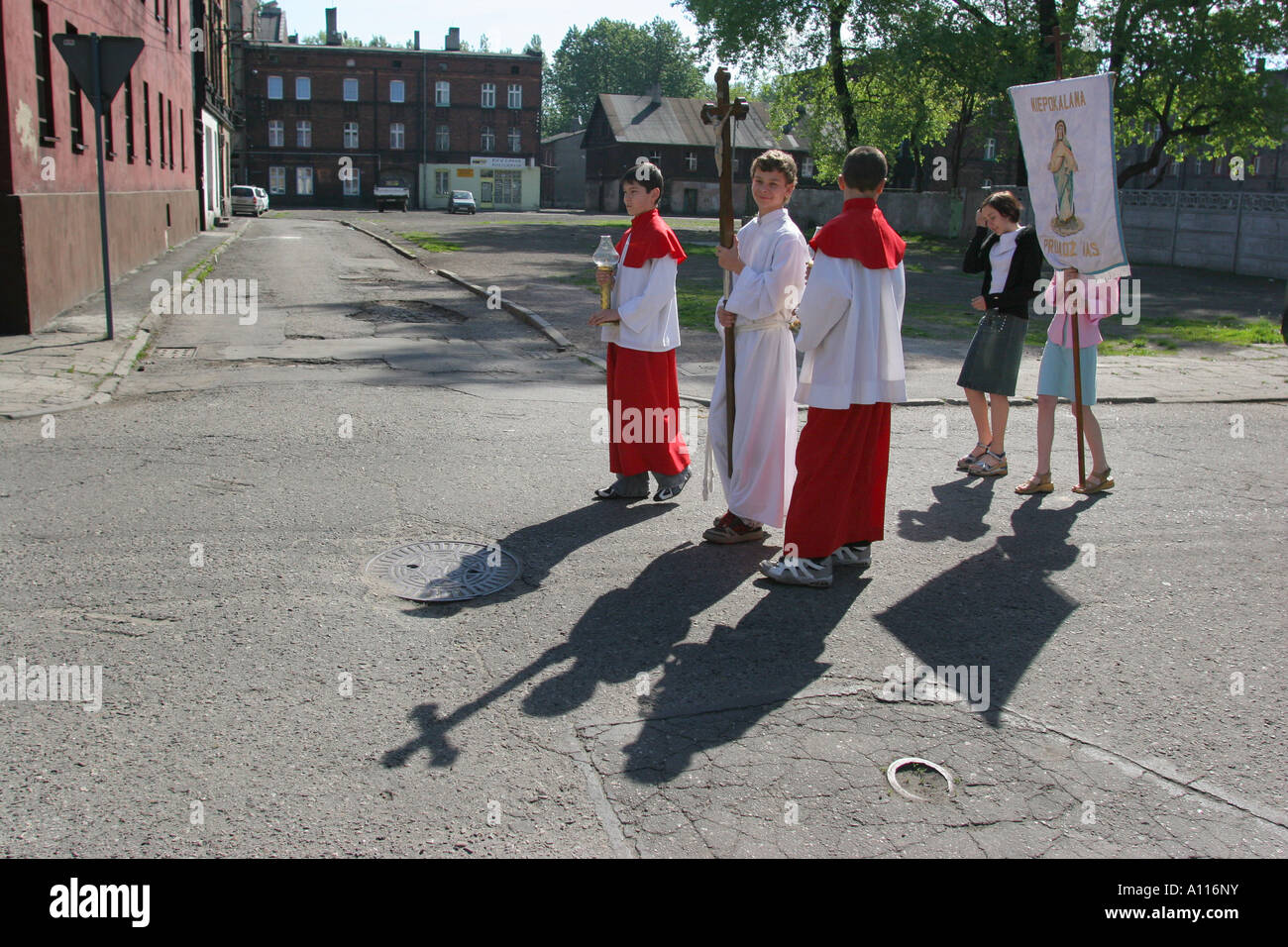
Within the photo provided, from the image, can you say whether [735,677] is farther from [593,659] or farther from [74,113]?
[74,113]

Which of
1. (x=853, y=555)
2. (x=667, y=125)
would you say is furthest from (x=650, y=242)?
(x=667, y=125)

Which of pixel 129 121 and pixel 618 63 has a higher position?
pixel 618 63

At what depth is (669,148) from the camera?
3157 inches

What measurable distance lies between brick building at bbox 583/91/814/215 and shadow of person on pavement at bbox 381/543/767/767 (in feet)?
244

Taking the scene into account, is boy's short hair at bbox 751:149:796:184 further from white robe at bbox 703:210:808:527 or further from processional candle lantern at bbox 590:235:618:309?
processional candle lantern at bbox 590:235:618:309

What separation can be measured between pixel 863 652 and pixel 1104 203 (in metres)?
4.03

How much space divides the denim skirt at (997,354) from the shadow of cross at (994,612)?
1568 mm

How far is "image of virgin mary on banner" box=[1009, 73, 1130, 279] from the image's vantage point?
22.4ft

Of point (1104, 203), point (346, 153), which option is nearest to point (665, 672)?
point (1104, 203)

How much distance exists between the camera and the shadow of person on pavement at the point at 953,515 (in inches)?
246

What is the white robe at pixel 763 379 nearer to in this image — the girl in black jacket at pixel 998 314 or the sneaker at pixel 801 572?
the sneaker at pixel 801 572

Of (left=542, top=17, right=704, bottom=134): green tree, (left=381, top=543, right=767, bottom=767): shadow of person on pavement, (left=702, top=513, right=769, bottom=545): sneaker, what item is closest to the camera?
(left=381, top=543, right=767, bottom=767): shadow of person on pavement

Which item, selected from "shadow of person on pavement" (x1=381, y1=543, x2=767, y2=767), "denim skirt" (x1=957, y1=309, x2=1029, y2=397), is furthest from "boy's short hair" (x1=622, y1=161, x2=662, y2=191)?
"denim skirt" (x1=957, y1=309, x2=1029, y2=397)

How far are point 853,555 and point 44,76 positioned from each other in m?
13.3
